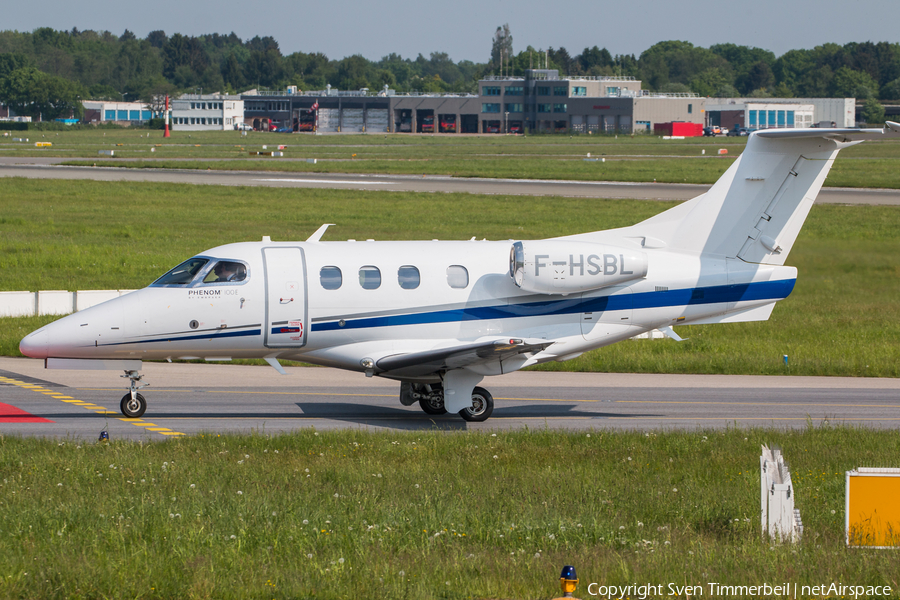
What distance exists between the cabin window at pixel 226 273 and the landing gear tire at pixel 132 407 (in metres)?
2.89

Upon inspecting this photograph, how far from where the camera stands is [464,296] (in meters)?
20.5

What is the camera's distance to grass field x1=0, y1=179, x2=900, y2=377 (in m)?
27.4

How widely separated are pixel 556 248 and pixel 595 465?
583 cm

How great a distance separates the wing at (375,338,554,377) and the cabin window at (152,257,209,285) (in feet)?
13.3

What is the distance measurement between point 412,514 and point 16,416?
11442 mm

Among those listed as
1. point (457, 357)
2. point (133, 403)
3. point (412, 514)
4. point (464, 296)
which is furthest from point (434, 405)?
point (412, 514)

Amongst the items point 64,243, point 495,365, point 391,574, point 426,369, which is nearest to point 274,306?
point 426,369

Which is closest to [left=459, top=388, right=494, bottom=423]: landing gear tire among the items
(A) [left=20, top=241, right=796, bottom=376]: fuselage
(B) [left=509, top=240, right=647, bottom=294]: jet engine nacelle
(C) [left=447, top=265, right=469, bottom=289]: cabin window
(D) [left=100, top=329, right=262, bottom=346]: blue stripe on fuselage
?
(A) [left=20, top=241, right=796, bottom=376]: fuselage

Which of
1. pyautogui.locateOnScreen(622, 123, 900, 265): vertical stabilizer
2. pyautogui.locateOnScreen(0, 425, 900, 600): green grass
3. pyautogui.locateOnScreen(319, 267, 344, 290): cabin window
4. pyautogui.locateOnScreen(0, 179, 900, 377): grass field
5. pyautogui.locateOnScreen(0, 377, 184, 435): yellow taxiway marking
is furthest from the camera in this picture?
pyautogui.locateOnScreen(0, 179, 900, 377): grass field

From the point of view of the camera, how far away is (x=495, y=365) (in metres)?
20.3

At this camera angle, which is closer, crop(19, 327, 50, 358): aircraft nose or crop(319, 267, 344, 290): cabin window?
crop(19, 327, 50, 358): aircraft nose

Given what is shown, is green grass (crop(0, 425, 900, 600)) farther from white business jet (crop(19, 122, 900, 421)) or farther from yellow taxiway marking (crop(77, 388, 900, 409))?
yellow taxiway marking (crop(77, 388, 900, 409))

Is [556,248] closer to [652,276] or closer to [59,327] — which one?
[652,276]

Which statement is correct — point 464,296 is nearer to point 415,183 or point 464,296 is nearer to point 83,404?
point 83,404
